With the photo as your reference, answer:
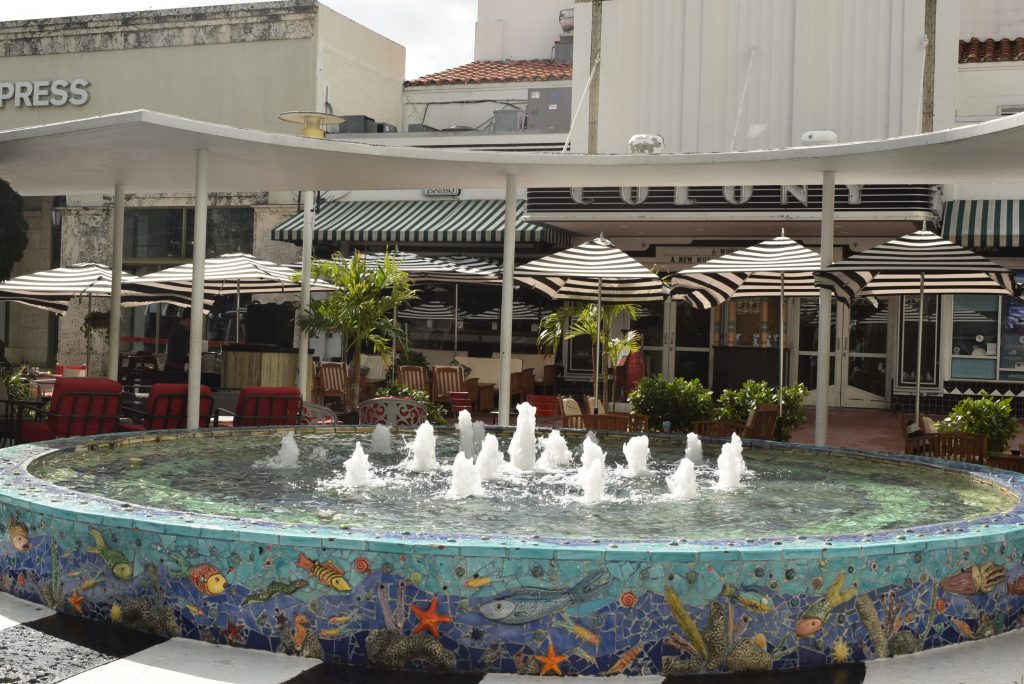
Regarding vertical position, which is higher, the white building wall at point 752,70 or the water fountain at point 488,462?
the white building wall at point 752,70

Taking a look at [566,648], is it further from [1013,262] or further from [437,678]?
[1013,262]

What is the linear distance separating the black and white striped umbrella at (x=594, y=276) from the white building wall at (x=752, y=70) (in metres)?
4.31

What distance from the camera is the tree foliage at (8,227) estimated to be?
11539mm

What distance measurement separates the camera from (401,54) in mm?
27500

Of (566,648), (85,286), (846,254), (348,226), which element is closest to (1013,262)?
(846,254)

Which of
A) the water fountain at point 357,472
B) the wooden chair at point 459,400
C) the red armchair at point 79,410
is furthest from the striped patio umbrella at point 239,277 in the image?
the water fountain at point 357,472

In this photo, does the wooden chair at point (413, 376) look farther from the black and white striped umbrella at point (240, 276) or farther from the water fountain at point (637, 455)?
the water fountain at point (637, 455)

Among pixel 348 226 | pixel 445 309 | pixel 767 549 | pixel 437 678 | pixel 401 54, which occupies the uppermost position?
pixel 401 54

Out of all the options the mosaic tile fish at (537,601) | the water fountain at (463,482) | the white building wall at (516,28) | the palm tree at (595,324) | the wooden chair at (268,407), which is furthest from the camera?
the white building wall at (516,28)

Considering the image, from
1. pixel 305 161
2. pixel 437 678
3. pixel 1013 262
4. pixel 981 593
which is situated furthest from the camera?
pixel 1013 262

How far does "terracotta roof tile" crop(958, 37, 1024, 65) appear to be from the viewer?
1897 cm

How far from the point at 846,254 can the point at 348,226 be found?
9.17m

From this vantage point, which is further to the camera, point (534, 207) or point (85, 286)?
point (534, 207)

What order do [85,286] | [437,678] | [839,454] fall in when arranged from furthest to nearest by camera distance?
[85,286], [839,454], [437,678]
